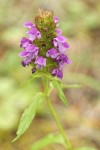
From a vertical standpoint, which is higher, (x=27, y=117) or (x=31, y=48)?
(x=31, y=48)

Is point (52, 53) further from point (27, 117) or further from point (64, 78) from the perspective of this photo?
point (64, 78)

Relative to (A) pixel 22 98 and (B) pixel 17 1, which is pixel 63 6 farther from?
(A) pixel 22 98

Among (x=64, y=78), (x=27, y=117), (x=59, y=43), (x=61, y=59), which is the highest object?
(x=59, y=43)

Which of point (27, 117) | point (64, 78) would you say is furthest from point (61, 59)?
point (64, 78)

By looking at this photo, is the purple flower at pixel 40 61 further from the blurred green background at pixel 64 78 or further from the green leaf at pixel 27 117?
the blurred green background at pixel 64 78

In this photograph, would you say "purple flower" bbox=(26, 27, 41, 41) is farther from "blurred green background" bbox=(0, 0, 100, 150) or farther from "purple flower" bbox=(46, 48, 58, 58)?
"blurred green background" bbox=(0, 0, 100, 150)

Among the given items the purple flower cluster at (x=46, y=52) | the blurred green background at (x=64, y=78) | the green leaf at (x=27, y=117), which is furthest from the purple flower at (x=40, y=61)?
the blurred green background at (x=64, y=78)
